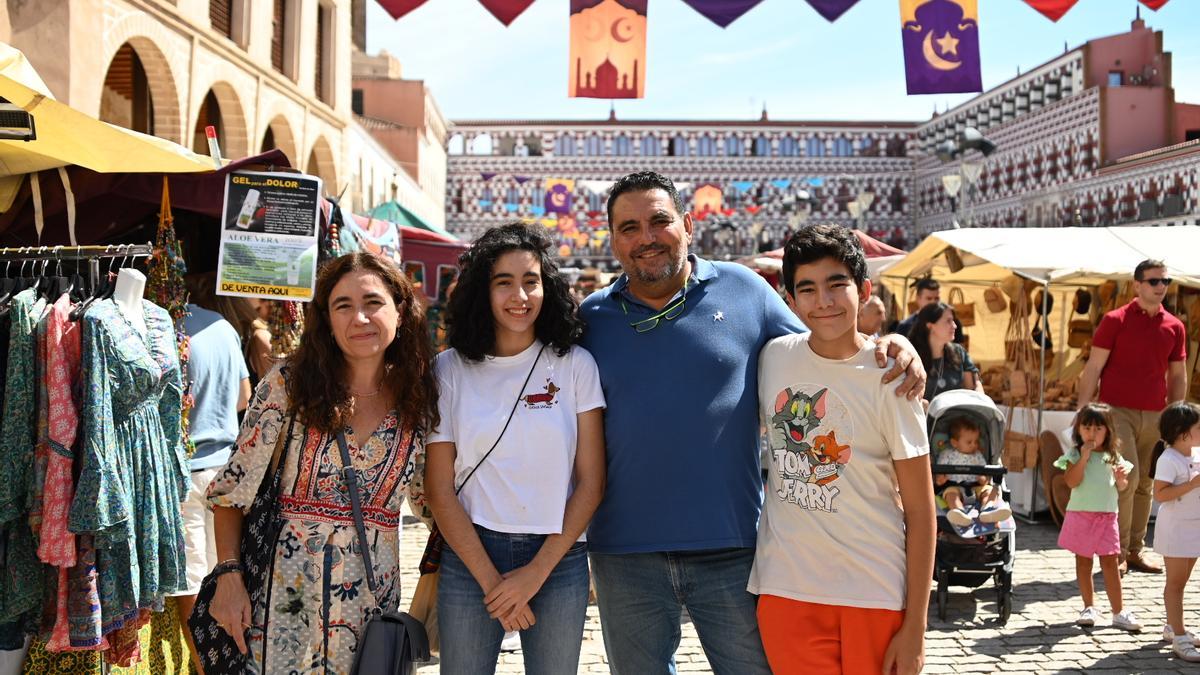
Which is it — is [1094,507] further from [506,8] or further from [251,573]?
[251,573]

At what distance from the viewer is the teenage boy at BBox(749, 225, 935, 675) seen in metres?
2.63

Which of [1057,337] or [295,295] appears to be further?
[1057,337]

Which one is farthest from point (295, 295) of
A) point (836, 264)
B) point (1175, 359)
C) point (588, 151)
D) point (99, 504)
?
point (588, 151)

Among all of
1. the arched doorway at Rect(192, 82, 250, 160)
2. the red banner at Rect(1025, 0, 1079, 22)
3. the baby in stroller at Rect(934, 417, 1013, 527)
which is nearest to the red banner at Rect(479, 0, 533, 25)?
the red banner at Rect(1025, 0, 1079, 22)

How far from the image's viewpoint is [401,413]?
272 centimetres

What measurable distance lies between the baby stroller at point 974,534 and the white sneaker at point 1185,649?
87 centimetres

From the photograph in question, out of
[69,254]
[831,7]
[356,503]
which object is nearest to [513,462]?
[356,503]

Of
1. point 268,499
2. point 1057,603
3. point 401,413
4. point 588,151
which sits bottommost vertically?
point 1057,603

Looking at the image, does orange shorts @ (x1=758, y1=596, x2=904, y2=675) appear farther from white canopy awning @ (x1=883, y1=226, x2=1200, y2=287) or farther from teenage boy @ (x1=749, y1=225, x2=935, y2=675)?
white canopy awning @ (x1=883, y1=226, x2=1200, y2=287)

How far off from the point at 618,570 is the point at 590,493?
0.29 meters

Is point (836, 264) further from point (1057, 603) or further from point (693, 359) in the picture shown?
point (1057, 603)

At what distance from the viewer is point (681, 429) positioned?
280cm

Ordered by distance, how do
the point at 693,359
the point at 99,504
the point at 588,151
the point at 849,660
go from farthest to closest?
1. the point at 588,151
2. the point at 99,504
3. the point at 693,359
4. the point at 849,660

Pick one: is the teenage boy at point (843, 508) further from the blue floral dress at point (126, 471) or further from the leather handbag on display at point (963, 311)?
the leather handbag on display at point (963, 311)
